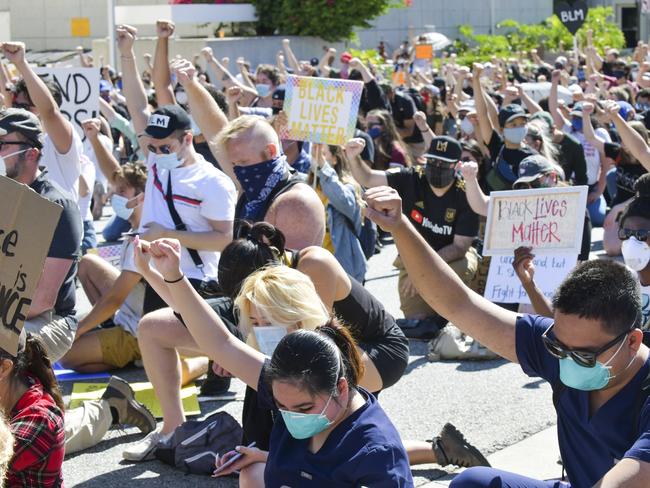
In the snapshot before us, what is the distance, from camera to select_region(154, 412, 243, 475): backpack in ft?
17.3

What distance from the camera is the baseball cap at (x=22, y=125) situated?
5.57 metres

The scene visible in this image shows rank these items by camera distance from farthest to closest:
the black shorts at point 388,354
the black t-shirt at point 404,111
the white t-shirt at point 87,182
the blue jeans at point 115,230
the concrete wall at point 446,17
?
the concrete wall at point 446,17, the black t-shirt at point 404,111, the blue jeans at point 115,230, the white t-shirt at point 87,182, the black shorts at point 388,354

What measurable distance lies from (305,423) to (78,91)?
6.83 meters

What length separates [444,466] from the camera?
5.33 m

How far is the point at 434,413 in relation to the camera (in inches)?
246

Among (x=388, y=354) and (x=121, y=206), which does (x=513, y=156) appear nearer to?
(x=121, y=206)

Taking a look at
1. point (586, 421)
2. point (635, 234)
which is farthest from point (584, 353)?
point (635, 234)

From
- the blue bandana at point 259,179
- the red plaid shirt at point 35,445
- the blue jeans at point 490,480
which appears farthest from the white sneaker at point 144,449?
the blue jeans at point 490,480

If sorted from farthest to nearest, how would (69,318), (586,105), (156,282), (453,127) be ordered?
(453,127), (586,105), (69,318), (156,282)

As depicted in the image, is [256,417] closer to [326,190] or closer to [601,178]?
[326,190]

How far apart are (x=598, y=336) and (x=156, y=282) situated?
1.74m

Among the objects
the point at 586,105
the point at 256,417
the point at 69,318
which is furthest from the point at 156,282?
the point at 586,105

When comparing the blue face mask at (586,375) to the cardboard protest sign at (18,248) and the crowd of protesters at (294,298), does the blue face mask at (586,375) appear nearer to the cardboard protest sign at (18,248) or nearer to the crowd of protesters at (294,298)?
the crowd of protesters at (294,298)

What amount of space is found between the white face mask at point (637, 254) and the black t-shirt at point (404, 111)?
29.6 feet
